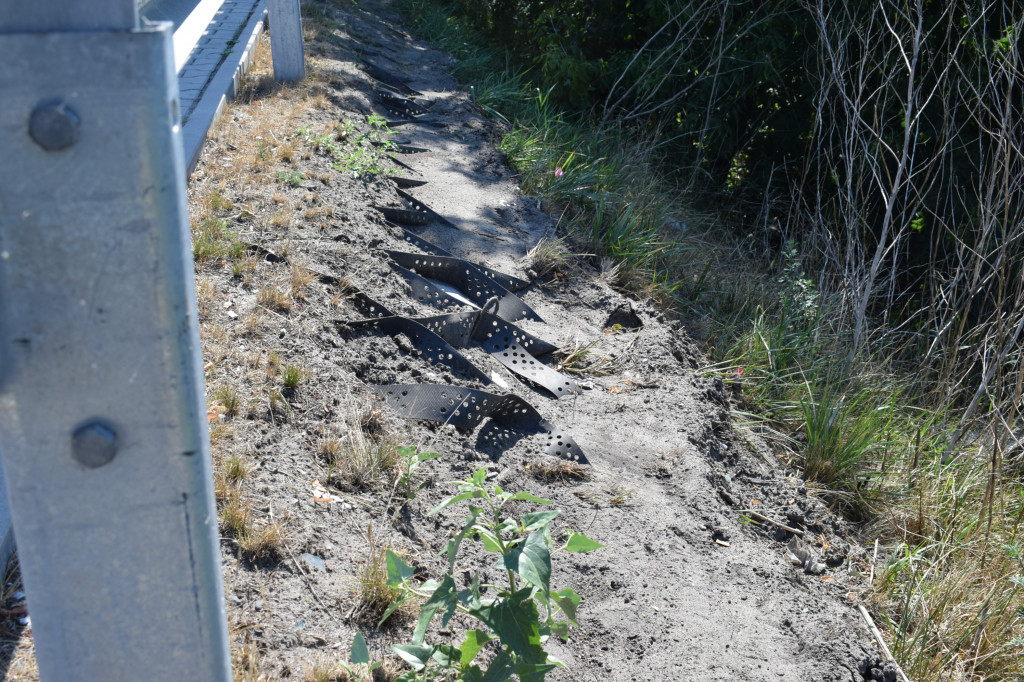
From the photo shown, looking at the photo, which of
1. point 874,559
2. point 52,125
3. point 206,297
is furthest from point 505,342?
point 52,125

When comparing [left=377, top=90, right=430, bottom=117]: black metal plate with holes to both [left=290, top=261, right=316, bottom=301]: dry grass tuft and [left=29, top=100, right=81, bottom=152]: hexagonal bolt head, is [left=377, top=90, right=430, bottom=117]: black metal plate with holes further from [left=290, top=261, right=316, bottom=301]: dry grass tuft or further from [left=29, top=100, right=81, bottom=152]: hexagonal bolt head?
[left=29, top=100, right=81, bottom=152]: hexagonal bolt head

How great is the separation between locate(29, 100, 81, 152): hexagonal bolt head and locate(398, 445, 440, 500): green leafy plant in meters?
2.21

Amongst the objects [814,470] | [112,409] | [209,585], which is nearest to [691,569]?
[814,470]

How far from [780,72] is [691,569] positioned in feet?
21.5

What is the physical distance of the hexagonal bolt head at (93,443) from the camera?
86 centimetres

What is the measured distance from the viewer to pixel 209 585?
3.27ft

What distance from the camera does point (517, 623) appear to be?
1.81m

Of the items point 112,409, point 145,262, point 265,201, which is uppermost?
point 145,262

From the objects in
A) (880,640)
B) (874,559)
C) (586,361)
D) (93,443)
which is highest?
(93,443)

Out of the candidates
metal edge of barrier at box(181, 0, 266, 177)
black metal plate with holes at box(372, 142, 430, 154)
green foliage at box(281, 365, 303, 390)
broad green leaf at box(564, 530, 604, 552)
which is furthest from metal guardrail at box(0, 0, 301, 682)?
black metal plate with holes at box(372, 142, 430, 154)

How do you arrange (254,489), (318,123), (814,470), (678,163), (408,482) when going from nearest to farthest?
1. (254,489)
2. (408,482)
3. (814,470)
4. (318,123)
5. (678,163)

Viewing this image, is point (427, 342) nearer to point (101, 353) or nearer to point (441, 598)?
point (441, 598)

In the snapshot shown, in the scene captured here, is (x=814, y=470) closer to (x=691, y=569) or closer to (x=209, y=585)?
(x=691, y=569)

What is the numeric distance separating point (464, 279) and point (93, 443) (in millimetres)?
4096
